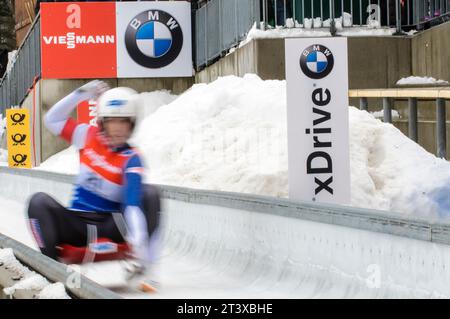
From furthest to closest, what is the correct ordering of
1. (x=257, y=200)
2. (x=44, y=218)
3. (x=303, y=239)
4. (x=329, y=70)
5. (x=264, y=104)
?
(x=264, y=104)
(x=329, y=70)
(x=257, y=200)
(x=303, y=239)
(x=44, y=218)

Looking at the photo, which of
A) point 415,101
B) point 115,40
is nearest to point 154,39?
point 115,40

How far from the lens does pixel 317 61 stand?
9.64 meters

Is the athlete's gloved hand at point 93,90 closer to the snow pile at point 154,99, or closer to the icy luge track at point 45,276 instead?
the icy luge track at point 45,276

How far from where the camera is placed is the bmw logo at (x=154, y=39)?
74.8ft

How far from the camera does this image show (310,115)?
977 cm

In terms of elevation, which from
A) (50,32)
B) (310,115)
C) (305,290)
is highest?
(50,32)

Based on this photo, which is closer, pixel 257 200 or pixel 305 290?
pixel 305 290

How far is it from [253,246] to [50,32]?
1660 centimetres

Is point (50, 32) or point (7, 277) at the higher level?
point (50, 32)

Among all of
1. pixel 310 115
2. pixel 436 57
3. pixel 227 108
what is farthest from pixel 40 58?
pixel 310 115

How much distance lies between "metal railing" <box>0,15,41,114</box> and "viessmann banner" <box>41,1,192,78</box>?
1335 millimetres

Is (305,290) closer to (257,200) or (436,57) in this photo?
(257,200)
